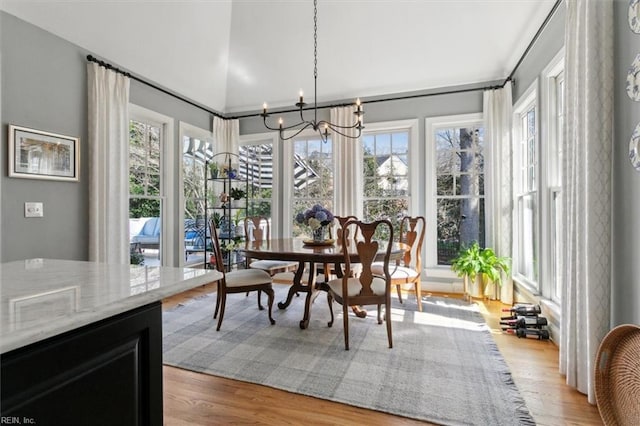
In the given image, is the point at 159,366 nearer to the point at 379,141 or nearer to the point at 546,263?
the point at 546,263

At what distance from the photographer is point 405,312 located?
3314mm

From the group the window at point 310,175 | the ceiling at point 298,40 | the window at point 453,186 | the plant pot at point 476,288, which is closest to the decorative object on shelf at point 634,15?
the ceiling at point 298,40

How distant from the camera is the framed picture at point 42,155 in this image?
2.62 meters

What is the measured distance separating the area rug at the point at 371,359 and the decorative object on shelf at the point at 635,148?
1423 mm

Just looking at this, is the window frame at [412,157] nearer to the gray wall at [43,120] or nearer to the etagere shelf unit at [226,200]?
the etagere shelf unit at [226,200]

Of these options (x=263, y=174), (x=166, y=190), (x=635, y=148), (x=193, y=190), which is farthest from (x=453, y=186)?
(x=166, y=190)

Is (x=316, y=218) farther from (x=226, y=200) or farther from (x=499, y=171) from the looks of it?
(x=499, y=171)

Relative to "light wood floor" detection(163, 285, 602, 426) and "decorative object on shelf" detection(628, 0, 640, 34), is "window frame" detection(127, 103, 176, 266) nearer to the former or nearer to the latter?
"light wood floor" detection(163, 285, 602, 426)

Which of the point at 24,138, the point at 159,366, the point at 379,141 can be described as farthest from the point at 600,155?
the point at 24,138

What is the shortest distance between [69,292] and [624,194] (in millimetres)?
2481

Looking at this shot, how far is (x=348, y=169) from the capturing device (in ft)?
14.6

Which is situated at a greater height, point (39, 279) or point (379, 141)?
point (379, 141)

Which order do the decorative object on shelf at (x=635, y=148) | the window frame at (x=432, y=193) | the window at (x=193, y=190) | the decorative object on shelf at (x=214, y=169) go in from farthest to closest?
the decorative object on shelf at (x=214, y=169) < the window at (x=193, y=190) < the window frame at (x=432, y=193) < the decorative object on shelf at (x=635, y=148)

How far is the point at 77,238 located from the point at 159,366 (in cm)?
290
